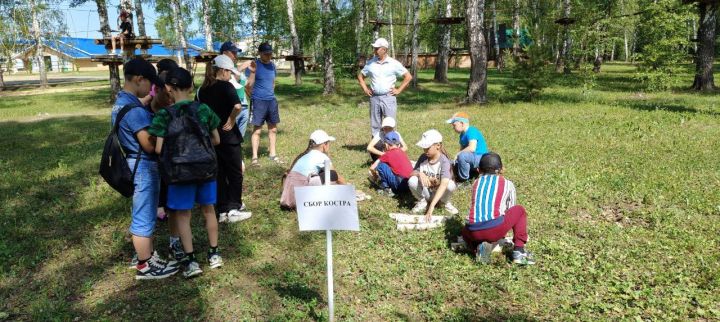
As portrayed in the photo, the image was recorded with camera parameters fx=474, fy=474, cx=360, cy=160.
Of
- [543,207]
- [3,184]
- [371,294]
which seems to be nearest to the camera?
[371,294]

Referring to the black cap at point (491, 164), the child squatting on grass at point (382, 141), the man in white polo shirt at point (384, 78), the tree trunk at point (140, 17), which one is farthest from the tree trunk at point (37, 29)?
the black cap at point (491, 164)

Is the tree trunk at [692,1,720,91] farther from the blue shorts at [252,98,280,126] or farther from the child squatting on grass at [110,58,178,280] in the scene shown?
the child squatting on grass at [110,58,178,280]

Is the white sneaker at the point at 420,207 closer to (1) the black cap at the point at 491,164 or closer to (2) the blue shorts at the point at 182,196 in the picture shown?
(1) the black cap at the point at 491,164

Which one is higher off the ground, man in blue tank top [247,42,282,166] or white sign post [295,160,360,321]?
man in blue tank top [247,42,282,166]

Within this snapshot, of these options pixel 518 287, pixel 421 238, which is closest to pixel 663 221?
pixel 518 287

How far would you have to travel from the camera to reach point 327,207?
307 cm

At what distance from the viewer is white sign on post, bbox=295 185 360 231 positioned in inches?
119

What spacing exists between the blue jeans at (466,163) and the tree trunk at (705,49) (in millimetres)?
13925

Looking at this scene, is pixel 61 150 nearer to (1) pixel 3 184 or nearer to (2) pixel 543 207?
(1) pixel 3 184

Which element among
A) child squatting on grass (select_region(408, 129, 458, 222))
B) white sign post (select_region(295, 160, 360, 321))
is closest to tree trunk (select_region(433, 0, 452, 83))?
child squatting on grass (select_region(408, 129, 458, 222))

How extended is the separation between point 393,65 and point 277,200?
3.12m

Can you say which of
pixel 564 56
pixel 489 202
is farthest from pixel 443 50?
pixel 489 202

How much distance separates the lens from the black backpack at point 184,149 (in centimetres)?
350

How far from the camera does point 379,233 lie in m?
4.90
